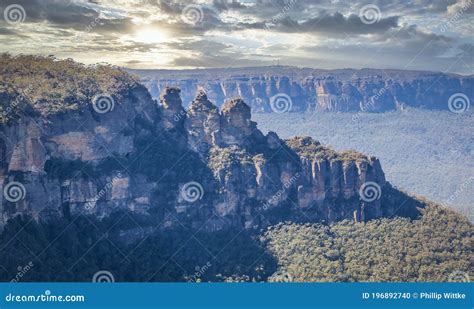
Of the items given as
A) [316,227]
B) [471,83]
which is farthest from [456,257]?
[471,83]

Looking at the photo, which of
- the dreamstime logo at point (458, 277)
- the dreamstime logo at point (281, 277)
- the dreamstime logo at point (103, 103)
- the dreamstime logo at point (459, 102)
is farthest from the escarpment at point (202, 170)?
the dreamstime logo at point (459, 102)

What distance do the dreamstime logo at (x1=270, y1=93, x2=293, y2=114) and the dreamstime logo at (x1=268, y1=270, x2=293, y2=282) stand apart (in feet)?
221

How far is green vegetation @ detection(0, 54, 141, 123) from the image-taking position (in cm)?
4841

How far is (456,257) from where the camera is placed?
175 ft

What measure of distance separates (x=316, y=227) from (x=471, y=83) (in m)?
79.9

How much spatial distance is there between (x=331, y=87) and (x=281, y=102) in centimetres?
936
